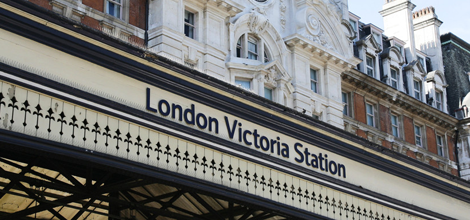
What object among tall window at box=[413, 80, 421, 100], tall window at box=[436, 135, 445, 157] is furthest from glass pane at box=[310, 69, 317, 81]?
tall window at box=[436, 135, 445, 157]

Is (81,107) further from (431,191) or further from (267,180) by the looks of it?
(431,191)

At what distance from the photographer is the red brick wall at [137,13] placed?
2814cm

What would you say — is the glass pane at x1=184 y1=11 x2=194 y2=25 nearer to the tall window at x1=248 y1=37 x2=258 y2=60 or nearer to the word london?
the tall window at x1=248 y1=37 x2=258 y2=60

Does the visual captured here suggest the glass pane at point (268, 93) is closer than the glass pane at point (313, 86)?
Yes

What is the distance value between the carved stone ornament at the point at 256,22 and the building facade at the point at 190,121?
62 mm

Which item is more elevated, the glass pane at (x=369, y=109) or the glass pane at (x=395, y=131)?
the glass pane at (x=369, y=109)

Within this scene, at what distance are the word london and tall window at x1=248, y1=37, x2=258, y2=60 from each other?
36.1 feet

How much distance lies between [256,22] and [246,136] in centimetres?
1387

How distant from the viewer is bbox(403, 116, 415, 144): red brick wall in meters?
43.5

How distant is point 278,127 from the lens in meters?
19.9

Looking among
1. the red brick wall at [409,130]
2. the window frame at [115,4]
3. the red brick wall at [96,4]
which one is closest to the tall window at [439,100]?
the red brick wall at [409,130]

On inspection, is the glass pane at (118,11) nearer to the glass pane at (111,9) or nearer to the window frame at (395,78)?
the glass pane at (111,9)

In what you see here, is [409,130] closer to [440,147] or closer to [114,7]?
[440,147]

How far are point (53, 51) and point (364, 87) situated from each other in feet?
91.0
